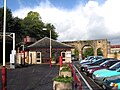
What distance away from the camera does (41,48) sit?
183 ft

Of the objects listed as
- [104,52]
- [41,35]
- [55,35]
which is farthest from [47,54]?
[55,35]

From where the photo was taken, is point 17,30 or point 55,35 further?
point 55,35

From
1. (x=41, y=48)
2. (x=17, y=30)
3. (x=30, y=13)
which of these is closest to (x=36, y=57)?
(x=41, y=48)

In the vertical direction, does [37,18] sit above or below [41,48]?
above

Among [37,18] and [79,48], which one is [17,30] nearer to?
[79,48]

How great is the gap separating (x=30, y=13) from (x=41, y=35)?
656 inches

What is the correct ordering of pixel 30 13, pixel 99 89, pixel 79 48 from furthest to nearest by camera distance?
pixel 30 13
pixel 79 48
pixel 99 89

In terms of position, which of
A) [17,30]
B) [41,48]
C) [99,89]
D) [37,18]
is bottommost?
[99,89]

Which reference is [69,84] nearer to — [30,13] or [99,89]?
[99,89]

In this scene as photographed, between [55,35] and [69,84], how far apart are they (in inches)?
3184

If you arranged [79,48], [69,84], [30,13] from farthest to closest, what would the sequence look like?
[30,13] → [79,48] → [69,84]

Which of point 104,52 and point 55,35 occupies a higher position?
point 55,35

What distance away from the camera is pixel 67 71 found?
18734 millimetres

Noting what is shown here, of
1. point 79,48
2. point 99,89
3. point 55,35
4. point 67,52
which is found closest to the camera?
Answer: point 99,89
